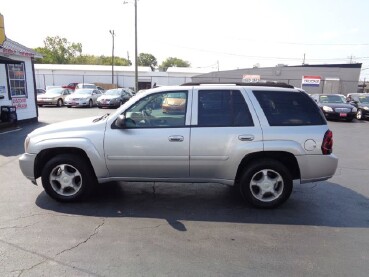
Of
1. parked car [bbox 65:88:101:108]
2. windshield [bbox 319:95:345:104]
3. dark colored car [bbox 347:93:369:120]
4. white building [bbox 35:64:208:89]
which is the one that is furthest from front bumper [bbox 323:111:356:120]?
white building [bbox 35:64:208:89]

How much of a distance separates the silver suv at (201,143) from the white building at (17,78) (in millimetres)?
8636

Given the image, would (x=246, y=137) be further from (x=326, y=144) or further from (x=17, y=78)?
(x=17, y=78)

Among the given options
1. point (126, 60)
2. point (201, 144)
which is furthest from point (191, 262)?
point (126, 60)

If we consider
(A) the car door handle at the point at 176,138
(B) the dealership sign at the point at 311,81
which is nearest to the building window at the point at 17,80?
(A) the car door handle at the point at 176,138

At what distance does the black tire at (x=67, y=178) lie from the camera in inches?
183

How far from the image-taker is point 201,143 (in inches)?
173

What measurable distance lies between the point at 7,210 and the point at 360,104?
19846 mm

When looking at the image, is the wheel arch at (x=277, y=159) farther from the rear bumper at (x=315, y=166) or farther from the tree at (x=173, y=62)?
the tree at (x=173, y=62)

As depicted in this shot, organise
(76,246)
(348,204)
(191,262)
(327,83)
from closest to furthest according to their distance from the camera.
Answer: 1. (191,262)
2. (76,246)
3. (348,204)
4. (327,83)

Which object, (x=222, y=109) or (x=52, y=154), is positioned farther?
(x=52, y=154)

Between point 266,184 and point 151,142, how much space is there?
1.76 m

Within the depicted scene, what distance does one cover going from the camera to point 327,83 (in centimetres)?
3728

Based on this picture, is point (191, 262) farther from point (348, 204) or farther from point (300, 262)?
point (348, 204)

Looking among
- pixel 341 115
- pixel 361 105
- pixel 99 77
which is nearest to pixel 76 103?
pixel 341 115
